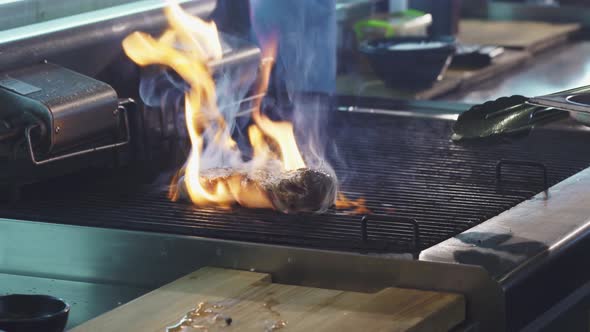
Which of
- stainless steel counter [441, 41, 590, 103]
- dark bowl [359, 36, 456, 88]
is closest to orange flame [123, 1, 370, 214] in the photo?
dark bowl [359, 36, 456, 88]

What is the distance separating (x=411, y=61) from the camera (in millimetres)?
3744

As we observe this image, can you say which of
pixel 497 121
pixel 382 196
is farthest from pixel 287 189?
pixel 497 121

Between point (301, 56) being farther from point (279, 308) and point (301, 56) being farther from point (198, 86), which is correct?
point (279, 308)

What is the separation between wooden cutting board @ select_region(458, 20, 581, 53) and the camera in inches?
182

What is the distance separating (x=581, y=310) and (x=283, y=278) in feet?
2.05

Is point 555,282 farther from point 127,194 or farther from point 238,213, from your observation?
point 127,194

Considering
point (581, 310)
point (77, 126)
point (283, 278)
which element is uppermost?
point (77, 126)

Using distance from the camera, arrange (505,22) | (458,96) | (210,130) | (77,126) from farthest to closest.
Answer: (505,22)
(458,96)
(210,130)
(77,126)

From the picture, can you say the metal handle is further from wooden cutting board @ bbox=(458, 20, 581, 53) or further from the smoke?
wooden cutting board @ bbox=(458, 20, 581, 53)

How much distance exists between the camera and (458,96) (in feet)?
12.5

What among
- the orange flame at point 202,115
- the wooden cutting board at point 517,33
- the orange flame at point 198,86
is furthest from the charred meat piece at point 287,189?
the wooden cutting board at point 517,33

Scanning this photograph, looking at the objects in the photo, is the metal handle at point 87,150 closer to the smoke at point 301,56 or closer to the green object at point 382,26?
the smoke at point 301,56

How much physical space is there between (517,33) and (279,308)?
10.8 feet

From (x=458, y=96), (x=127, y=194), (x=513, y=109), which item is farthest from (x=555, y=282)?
(x=458, y=96)
